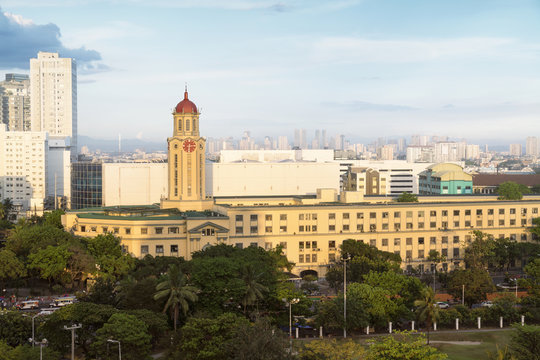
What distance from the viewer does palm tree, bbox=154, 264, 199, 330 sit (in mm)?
59844

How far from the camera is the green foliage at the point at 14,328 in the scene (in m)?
56.2

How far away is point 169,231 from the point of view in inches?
3725

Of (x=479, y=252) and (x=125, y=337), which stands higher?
(x=479, y=252)

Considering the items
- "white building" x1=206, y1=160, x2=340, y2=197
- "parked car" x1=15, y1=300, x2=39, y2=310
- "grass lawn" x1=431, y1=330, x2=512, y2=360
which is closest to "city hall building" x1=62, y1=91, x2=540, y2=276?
"parked car" x1=15, y1=300, x2=39, y2=310

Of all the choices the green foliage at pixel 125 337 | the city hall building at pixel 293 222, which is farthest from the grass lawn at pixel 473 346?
the city hall building at pixel 293 222

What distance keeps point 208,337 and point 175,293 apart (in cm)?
709

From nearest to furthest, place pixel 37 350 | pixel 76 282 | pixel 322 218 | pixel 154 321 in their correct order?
pixel 37 350 → pixel 154 321 → pixel 76 282 → pixel 322 218

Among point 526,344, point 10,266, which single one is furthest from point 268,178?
point 526,344

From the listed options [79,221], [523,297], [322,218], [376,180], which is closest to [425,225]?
[322,218]

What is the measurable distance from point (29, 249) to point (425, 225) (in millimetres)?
56336

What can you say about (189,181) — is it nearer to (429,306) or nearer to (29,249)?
(29,249)

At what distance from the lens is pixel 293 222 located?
99.6 meters

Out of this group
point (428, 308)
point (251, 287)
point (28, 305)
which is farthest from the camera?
point (28, 305)

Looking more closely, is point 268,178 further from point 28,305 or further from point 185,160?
point 28,305
